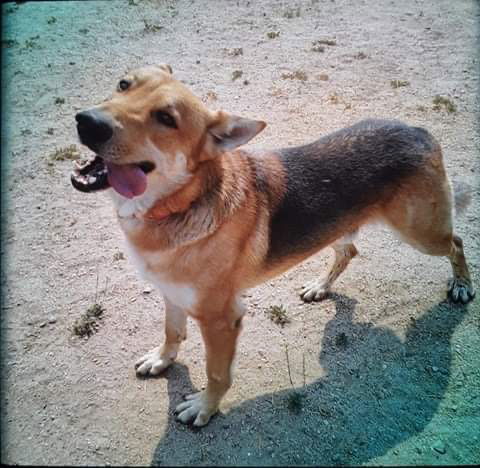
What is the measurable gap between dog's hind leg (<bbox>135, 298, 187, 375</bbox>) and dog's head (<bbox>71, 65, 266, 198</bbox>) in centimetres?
152

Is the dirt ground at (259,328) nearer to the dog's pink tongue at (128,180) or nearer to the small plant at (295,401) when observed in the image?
the small plant at (295,401)

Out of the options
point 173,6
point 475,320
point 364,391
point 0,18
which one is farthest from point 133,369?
point 0,18

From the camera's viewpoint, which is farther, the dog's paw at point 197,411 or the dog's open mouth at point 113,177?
the dog's paw at point 197,411

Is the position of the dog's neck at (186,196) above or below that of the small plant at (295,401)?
above

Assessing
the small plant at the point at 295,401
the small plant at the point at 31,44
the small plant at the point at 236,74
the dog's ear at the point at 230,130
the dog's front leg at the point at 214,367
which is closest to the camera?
the dog's ear at the point at 230,130

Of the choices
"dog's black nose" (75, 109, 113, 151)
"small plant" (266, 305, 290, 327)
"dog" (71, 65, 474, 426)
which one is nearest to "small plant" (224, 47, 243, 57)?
"dog" (71, 65, 474, 426)

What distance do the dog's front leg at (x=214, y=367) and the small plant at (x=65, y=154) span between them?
4.57 metres

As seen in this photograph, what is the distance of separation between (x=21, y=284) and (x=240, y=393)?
9.86ft

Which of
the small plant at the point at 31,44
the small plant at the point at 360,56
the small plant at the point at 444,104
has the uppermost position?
the small plant at the point at 360,56

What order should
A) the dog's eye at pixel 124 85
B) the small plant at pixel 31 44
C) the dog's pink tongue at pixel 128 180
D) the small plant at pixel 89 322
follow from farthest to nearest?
the small plant at pixel 31 44
the small plant at pixel 89 322
the dog's eye at pixel 124 85
the dog's pink tongue at pixel 128 180

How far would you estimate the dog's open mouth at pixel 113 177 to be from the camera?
279 cm

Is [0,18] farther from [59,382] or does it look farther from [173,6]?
[59,382]

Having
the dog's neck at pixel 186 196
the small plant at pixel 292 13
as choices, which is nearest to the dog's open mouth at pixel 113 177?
the dog's neck at pixel 186 196

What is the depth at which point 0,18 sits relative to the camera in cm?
1106
